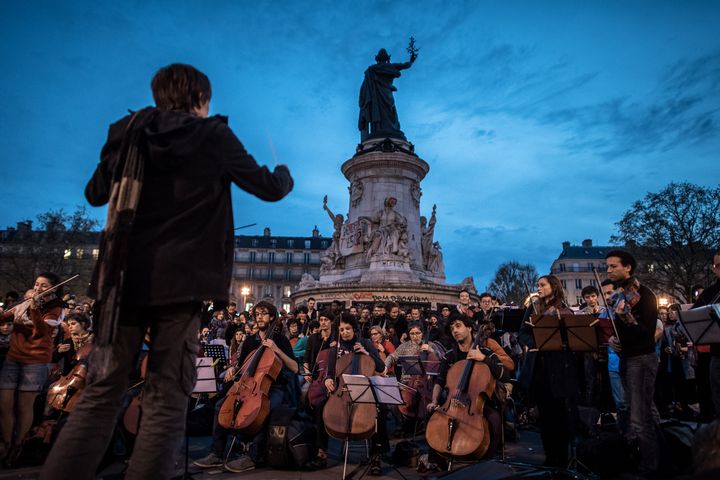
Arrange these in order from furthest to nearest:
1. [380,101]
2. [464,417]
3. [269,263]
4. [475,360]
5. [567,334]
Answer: [269,263] → [380,101] → [475,360] → [567,334] → [464,417]

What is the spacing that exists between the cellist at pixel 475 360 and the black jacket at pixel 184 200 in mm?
3896

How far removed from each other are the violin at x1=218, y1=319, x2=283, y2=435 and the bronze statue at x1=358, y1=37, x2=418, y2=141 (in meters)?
21.8

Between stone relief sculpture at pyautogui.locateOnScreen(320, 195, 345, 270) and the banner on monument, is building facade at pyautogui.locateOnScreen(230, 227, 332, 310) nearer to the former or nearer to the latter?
stone relief sculpture at pyautogui.locateOnScreen(320, 195, 345, 270)

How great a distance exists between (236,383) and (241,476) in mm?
1193

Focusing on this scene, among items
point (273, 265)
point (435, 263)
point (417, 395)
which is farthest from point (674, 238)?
point (273, 265)

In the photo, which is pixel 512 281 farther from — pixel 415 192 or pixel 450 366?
pixel 450 366

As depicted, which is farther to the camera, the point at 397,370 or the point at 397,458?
the point at 397,370

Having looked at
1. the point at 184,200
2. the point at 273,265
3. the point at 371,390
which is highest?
the point at 273,265

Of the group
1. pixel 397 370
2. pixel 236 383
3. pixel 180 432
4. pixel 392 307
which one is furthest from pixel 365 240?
pixel 180 432

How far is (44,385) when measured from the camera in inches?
259

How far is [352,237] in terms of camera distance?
2489cm

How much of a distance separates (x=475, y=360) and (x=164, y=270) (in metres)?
4.31

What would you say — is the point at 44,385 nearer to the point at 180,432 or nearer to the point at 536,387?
the point at 180,432

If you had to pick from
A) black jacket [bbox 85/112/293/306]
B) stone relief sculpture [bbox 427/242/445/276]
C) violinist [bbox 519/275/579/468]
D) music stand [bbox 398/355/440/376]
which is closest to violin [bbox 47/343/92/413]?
black jacket [bbox 85/112/293/306]
